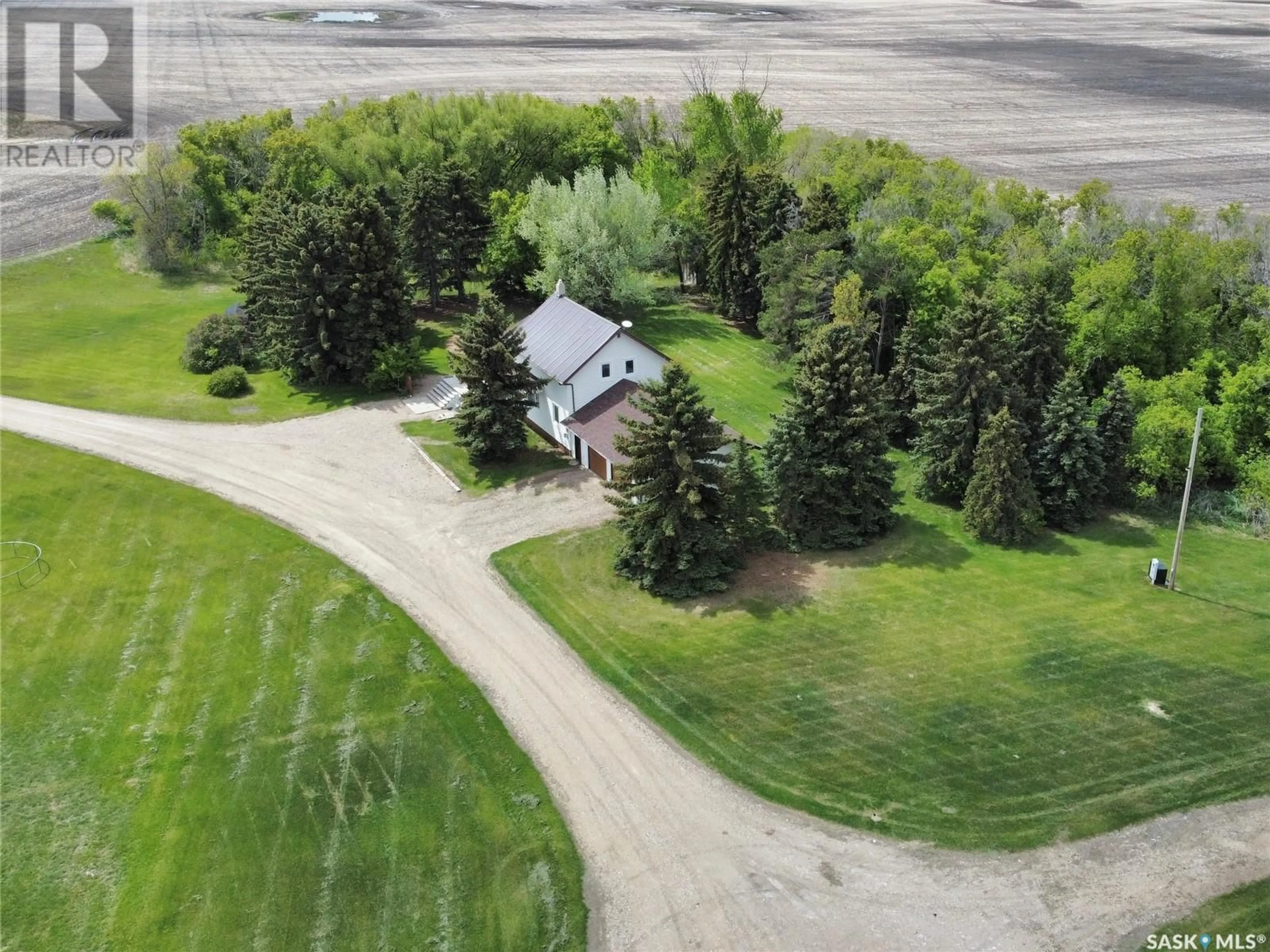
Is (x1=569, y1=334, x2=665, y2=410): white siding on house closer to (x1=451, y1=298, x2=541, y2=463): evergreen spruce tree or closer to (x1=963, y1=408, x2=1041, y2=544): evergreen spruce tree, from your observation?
(x1=451, y1=298, x2=541, y2=463): evergreen spruce tree

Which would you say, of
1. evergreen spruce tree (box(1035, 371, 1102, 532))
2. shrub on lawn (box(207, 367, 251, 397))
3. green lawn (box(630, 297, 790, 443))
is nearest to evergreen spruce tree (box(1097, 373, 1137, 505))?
evergreen spruce tree (box(1035, 371, 1102, 532))

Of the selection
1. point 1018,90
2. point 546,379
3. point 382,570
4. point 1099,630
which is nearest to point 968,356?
point 1099,630

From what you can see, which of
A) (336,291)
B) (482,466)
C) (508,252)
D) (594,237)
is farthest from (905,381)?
(336,291)

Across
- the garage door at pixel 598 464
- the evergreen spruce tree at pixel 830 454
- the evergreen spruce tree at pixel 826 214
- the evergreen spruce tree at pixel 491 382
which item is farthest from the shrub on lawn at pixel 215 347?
the evergreen spruce tree at pixel 830 454

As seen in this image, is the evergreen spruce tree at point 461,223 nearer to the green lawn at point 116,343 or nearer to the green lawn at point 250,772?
the green lawn at point 116,343

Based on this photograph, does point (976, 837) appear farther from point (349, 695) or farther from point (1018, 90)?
point (1018, 90)

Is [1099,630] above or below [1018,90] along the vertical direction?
below
